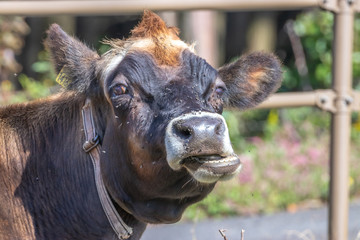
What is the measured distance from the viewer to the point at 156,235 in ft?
21.2

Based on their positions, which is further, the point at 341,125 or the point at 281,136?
the point at 281,136

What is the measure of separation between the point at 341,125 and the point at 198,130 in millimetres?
2305

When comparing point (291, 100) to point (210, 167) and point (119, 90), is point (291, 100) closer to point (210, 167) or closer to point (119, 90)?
point (119, 90)

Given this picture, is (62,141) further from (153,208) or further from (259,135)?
(259,135)

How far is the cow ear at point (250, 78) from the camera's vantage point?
4.29 meters

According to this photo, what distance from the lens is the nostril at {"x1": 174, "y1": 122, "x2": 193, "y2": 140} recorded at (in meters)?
3.26

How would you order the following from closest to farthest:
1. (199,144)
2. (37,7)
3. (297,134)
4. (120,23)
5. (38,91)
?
(199,144) → (37,7) → (38,91) → (297,134) → (120,23)

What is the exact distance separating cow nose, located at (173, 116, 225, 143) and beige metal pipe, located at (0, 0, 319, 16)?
1.83 metres

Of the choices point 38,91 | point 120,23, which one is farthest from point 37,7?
point 120,23

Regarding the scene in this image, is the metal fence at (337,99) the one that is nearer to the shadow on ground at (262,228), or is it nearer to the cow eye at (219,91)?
the shadow on ground at (262,228)

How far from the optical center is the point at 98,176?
12.6 ft

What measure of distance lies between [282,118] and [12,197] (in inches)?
279

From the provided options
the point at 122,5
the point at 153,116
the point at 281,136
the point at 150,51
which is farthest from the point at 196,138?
the point at 281,136

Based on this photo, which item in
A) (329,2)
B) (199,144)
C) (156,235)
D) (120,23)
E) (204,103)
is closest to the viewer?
(199,144)
